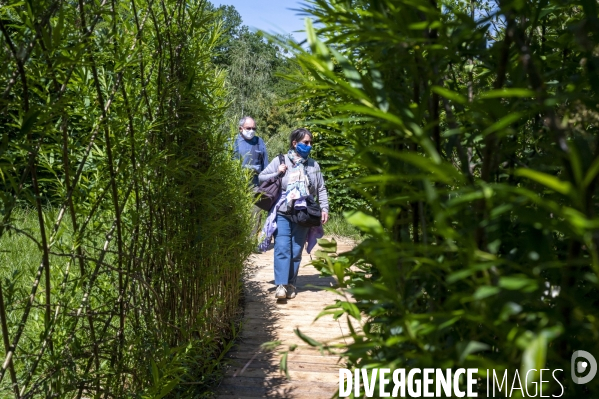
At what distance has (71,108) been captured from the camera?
2.34m

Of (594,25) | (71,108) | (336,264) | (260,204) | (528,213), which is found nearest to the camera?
(528,213)

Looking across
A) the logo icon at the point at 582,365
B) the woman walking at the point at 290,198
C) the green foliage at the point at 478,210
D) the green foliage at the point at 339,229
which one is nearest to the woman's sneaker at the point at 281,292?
the woman walking at the point at 290,198

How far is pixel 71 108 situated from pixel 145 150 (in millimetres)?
375

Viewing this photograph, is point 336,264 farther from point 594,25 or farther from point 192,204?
point 192,204

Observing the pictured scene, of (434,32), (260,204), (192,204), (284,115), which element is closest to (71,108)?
(192,204)

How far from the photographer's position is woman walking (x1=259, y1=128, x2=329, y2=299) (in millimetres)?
6438

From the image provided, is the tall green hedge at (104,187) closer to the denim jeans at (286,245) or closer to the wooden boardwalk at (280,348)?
the wooden boardwalk at (280,348)

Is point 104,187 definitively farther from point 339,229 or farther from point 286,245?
point 339,229

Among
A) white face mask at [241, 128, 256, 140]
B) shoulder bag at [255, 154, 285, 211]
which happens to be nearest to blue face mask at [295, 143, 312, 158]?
shoulder bag at [255, 154, 285, 211]

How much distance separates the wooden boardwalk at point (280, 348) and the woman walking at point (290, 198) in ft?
1.12

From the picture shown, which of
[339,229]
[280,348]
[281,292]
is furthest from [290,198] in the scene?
[339,229]

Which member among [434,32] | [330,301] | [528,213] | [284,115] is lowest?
[330,301]

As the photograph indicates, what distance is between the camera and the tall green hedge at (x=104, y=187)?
185 cm

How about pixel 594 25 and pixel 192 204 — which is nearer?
pixel 594 25
